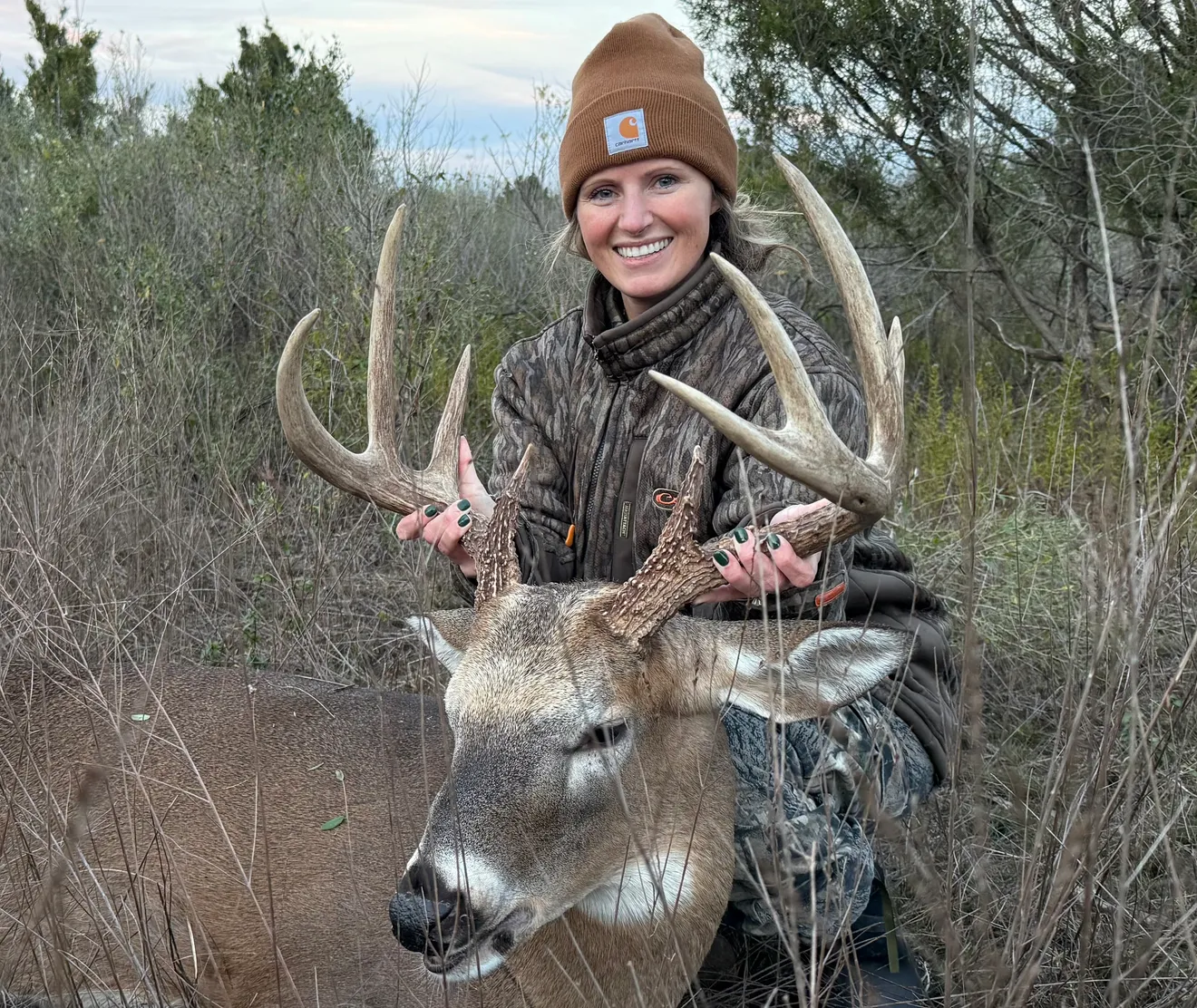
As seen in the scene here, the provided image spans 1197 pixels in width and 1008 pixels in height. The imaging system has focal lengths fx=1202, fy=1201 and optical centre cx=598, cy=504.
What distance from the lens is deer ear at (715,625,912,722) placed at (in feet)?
7.52

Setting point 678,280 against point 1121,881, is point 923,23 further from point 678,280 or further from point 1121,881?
point 1121,881

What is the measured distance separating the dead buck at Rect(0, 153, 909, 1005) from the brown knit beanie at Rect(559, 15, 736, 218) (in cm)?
69

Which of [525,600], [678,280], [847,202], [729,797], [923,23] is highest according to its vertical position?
[923,23]

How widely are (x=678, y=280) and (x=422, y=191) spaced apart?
4.07m

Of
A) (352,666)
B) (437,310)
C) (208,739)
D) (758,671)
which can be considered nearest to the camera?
(758,671)

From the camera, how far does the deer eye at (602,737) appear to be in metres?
2.29

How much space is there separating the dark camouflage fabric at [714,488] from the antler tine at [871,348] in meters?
0.27

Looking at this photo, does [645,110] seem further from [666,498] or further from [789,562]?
[789,562]

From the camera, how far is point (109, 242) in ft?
23.0

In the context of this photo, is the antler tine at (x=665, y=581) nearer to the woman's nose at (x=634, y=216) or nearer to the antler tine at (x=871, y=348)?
the antler tine at (x=871, y=348)

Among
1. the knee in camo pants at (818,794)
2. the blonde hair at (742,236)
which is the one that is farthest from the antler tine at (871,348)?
the blonde hair at (742,236)

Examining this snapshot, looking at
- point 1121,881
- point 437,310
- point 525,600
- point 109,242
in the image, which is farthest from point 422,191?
point 1121,881

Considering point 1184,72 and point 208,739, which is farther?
point 1184,72

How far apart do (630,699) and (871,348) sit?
878 mm
